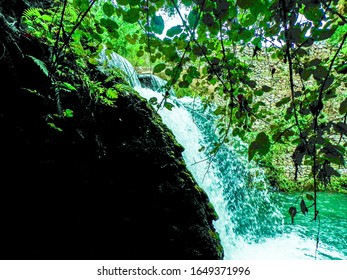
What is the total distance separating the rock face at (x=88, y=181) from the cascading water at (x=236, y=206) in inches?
47.2

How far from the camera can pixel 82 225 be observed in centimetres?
240

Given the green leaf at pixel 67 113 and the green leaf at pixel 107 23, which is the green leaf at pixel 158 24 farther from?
the green leaf at pixel 67 113

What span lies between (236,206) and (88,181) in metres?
4.24

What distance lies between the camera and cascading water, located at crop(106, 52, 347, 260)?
4.29 m

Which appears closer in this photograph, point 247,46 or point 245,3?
point 245,3

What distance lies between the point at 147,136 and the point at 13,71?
1477 millimetres

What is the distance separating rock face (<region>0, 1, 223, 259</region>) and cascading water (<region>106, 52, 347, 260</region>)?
3.93 feet

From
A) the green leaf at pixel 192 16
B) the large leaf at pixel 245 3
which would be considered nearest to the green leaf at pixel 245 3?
the large leaf at pixel 245 3

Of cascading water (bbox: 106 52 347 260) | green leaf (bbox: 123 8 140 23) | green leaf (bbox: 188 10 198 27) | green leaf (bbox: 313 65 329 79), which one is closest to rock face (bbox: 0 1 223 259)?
cascading water (bbox: 106 52 347 260)

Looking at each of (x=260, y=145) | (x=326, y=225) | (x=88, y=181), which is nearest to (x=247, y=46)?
(x=260, y=145)

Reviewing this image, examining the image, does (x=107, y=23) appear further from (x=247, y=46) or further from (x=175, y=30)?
(x=247, y=46)

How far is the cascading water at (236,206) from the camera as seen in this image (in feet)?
14.1

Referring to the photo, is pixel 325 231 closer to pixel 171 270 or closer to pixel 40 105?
pixel 171 270

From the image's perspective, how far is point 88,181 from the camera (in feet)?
7.87
